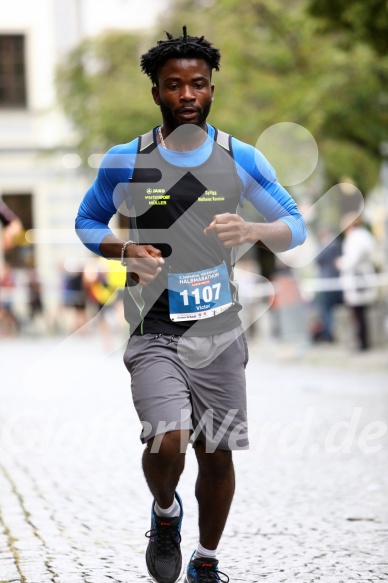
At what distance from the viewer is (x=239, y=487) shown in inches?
279

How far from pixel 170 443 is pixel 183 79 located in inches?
48.3

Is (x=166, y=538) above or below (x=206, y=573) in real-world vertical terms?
above

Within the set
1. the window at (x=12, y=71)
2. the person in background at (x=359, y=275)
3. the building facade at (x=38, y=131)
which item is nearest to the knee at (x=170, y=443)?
the person in background at (x=359, y=275)

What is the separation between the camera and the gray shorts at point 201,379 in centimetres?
434

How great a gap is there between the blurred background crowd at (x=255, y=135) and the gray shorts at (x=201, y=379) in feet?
14.0

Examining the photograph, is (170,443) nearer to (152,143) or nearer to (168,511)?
(168,511)

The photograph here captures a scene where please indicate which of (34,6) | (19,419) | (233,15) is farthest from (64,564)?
(34,6)

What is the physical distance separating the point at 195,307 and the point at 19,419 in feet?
21.9

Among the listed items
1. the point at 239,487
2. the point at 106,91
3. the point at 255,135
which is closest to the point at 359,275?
the point at 255,135

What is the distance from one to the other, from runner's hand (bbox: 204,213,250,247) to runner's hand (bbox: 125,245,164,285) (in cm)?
19

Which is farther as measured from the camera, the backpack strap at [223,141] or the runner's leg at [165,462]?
the backpack strap at [223,141]

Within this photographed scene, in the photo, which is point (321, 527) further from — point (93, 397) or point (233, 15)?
point (233, 15)

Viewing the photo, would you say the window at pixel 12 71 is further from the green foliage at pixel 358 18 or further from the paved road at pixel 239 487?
the green foliage at pixel 358 18

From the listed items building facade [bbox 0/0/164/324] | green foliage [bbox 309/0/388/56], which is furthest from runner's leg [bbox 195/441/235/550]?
building facade [bbox 0/0/164/324]
